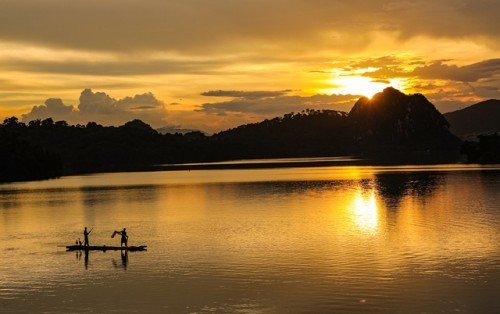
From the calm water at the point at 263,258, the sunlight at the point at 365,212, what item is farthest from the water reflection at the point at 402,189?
the sunlight at the point at 365,212

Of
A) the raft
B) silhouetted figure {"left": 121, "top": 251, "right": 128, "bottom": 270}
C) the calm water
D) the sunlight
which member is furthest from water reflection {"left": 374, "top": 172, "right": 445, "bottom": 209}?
silhouetted figure {"left": 121, "top": 251, "right": 128, "bottom": 270}

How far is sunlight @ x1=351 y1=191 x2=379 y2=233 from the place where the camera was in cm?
8462

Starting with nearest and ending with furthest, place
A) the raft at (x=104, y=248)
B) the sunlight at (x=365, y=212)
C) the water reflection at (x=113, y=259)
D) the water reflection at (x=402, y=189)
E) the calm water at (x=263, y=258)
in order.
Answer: the calm water at (x=263, y=258) < the water reflection at (x=113, y=259) < the raft at (x=104, y=248) < the sunlight at (x=365, y=212) < the water reflection at (x=402, y=189)

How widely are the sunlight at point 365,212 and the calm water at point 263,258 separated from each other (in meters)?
0.34

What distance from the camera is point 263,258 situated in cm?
6116

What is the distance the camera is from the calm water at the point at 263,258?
4553 cm

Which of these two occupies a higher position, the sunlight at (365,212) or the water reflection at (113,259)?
the sunlight at (365,212)

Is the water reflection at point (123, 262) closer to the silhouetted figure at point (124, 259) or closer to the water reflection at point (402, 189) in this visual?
the silhouetted figure at point (124, 259)

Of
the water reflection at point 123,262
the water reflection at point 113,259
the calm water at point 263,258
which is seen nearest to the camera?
the calm water at point 263,258

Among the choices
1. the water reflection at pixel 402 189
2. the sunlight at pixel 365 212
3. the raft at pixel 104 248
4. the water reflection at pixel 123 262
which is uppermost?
the water reflection at pixel 402 189

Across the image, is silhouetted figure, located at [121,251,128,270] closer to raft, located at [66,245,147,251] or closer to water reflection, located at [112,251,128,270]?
water reflection, located at [112,251,128,270]

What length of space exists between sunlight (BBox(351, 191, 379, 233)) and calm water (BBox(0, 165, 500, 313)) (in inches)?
13.2

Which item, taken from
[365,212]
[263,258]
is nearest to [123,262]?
[263,258]

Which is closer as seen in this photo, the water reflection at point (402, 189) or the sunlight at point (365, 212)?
the sunlight at point (365, 212)
